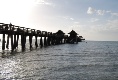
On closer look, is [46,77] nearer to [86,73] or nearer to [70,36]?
[86,73]

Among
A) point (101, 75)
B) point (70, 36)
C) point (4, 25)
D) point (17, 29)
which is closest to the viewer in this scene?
point (101, 75)

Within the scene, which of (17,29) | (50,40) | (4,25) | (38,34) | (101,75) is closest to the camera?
(101,75)

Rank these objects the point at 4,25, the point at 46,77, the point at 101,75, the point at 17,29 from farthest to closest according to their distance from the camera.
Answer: the point at 17,29 < the point at 4,25 < the point at 101,75 < the point at 46,77

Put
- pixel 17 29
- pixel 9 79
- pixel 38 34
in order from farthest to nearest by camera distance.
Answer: pixel 38 34 < pixel 17 29 < pixel 9 79

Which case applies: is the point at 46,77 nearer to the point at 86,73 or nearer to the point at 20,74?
the point at 20,74

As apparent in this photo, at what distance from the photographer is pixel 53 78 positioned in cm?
1802

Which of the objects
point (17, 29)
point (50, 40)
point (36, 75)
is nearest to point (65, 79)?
point (36, 75)

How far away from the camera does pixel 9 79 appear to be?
17219mm

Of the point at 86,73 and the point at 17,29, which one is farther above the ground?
the point at 17,29

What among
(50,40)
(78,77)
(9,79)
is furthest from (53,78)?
(50,40)

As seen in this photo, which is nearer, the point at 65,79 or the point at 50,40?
the point at 65,79

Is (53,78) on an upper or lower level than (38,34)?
lower

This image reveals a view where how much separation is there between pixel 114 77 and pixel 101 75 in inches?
47.5

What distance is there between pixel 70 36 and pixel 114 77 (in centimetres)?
8305
